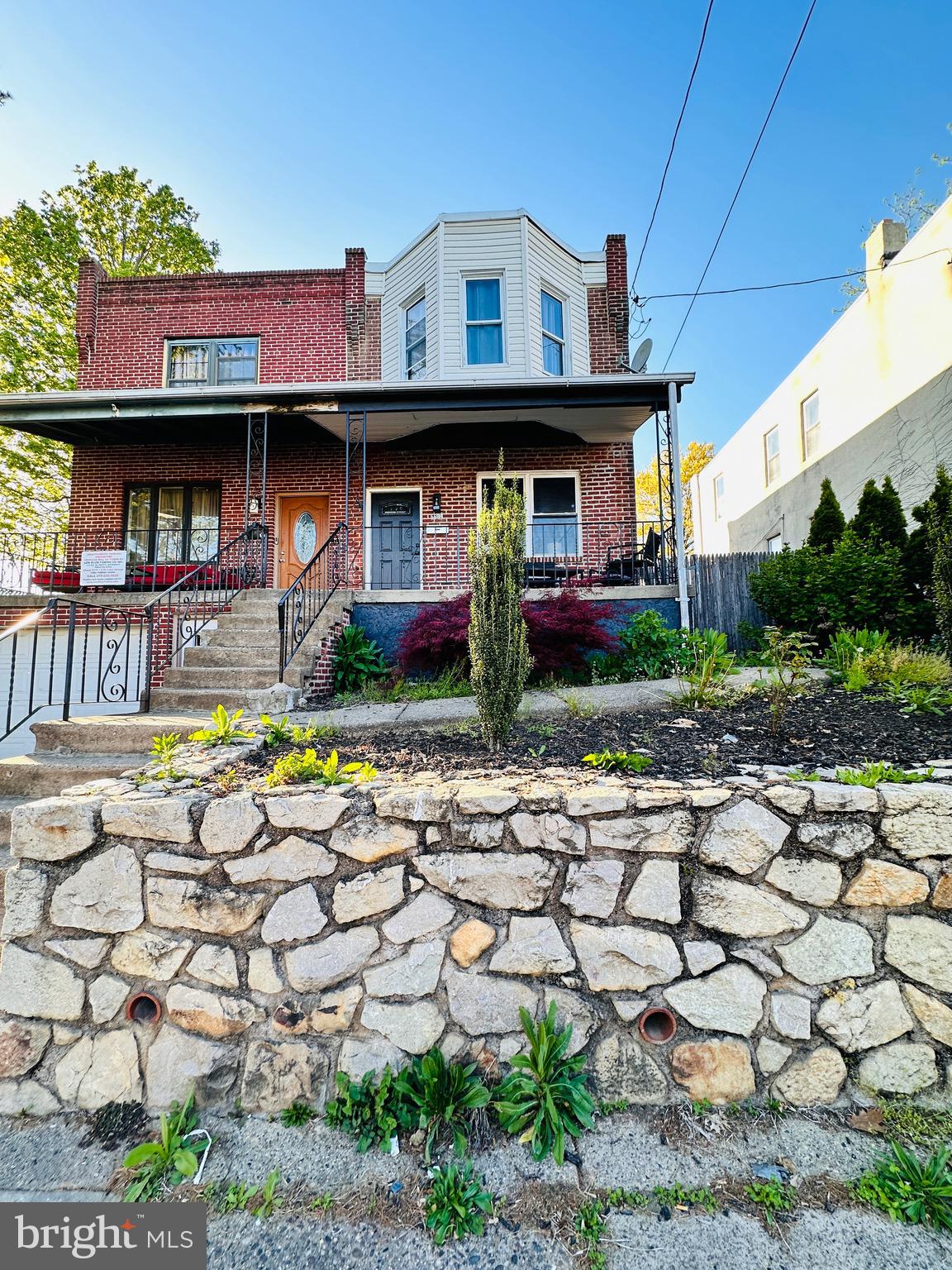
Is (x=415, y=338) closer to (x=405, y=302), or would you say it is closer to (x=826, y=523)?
(x=405, y=302)

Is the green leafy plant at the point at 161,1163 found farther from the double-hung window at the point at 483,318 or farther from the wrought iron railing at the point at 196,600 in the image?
the double-hung window at the point at 483,318

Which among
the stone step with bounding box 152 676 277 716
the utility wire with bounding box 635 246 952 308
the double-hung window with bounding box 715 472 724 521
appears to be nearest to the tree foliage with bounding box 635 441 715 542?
the double-hung window with bounding box 715 472 724 521

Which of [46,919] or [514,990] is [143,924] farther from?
[514,990]

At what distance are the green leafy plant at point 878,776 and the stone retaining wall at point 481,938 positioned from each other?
0.07 meters

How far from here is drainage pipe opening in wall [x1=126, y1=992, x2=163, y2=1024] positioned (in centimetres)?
226

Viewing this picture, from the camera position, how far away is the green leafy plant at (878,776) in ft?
7.52

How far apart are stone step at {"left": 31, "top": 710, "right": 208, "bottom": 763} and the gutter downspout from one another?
6136mm

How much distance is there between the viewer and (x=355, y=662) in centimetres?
683

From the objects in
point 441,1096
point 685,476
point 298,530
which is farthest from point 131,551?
point 685,476

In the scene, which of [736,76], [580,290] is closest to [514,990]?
[736,76]

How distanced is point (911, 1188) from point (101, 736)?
4.75 metres

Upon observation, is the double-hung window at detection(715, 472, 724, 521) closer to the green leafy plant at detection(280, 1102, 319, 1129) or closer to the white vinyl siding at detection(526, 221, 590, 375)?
the white vinyl siding at detection(526, 221, 590, 375)

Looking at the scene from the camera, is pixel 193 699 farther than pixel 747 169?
No

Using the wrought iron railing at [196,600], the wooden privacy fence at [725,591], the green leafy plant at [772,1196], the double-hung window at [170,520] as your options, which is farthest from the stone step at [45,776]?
the wooden privacy fence at [725,591]
